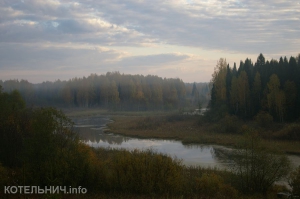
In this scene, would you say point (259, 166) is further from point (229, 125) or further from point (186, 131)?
point (186, 131)

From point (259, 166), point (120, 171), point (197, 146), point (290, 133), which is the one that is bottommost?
point (197, 146)

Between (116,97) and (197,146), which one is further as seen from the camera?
(116,97)

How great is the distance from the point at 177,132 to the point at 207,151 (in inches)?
447

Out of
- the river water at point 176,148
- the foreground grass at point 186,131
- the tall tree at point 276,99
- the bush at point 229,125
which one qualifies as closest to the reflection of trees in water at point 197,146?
the river water at point 176,148

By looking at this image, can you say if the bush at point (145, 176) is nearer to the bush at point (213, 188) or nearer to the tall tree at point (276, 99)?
the bush at point (213, 188)

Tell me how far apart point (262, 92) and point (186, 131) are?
11.3 meters

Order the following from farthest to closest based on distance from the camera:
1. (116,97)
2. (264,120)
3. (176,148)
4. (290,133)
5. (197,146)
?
(116,97)
(264,120)
(290,133)
(197,146)
(176,148)

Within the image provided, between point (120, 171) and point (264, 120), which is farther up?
point (264, 120)

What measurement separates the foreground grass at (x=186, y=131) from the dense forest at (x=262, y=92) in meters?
3.20

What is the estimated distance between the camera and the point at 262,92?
39.7 m

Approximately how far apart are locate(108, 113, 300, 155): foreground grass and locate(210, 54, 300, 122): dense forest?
320 centimetres

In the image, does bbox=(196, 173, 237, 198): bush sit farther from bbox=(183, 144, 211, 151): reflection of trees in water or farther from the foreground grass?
the foreground grass

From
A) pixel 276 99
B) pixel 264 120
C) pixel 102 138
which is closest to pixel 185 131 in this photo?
pixel 264 120

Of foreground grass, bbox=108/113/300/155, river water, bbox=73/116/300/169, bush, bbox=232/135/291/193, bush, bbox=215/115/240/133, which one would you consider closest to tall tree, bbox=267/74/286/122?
foreground grass, bbox=108/113/300/155
